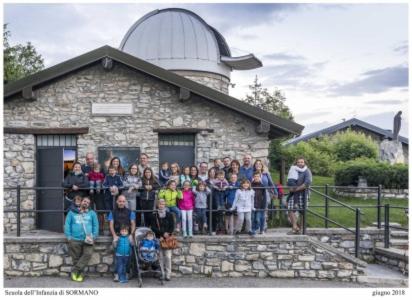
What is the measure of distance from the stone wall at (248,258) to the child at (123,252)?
50cm

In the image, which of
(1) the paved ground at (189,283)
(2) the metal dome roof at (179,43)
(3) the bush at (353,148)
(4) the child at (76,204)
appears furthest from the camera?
(3) the bush at (353,148)

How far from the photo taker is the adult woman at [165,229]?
8.89 meters

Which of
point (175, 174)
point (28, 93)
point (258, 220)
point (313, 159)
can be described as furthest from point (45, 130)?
point (313, 159)

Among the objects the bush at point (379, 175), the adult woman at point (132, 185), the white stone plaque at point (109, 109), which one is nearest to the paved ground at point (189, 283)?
the adult woman at point (132, 185)

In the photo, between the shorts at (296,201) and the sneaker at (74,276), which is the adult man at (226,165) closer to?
the shorts at (296,201)

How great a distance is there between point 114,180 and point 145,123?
6.73 feet

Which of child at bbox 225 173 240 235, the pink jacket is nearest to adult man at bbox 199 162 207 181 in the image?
child at bbox 225 173 240 235

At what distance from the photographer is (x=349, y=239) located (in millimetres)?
10766

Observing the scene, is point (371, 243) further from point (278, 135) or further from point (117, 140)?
point (117, 140)

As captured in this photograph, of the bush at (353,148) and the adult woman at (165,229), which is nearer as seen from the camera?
the adult woman at (165,229)

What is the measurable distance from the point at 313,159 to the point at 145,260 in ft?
57.8

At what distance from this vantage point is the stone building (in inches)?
422

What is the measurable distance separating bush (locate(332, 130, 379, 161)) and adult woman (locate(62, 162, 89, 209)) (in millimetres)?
18778

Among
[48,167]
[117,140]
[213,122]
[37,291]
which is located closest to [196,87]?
[213,122]
